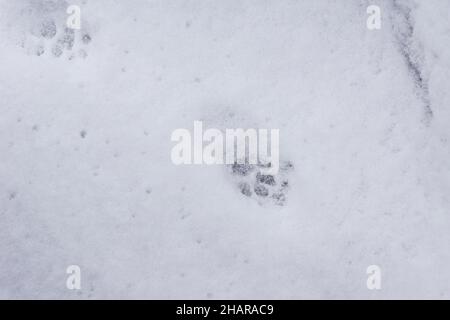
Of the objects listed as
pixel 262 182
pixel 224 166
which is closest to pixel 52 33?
pixel 224 166

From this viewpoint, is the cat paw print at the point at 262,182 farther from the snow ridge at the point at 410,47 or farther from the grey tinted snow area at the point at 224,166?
the snow ridge at the point at 410,47

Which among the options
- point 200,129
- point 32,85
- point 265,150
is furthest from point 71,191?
point 265,150

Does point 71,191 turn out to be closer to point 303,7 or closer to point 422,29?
point 303,7

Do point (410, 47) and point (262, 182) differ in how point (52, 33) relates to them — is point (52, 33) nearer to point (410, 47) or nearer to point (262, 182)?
point (262, 182)

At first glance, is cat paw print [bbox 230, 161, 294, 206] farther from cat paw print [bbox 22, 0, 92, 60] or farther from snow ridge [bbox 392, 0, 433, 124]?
cat paw print [bbox 22, 0, 92, 60]

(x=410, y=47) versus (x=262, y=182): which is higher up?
(x=410, y=47)
